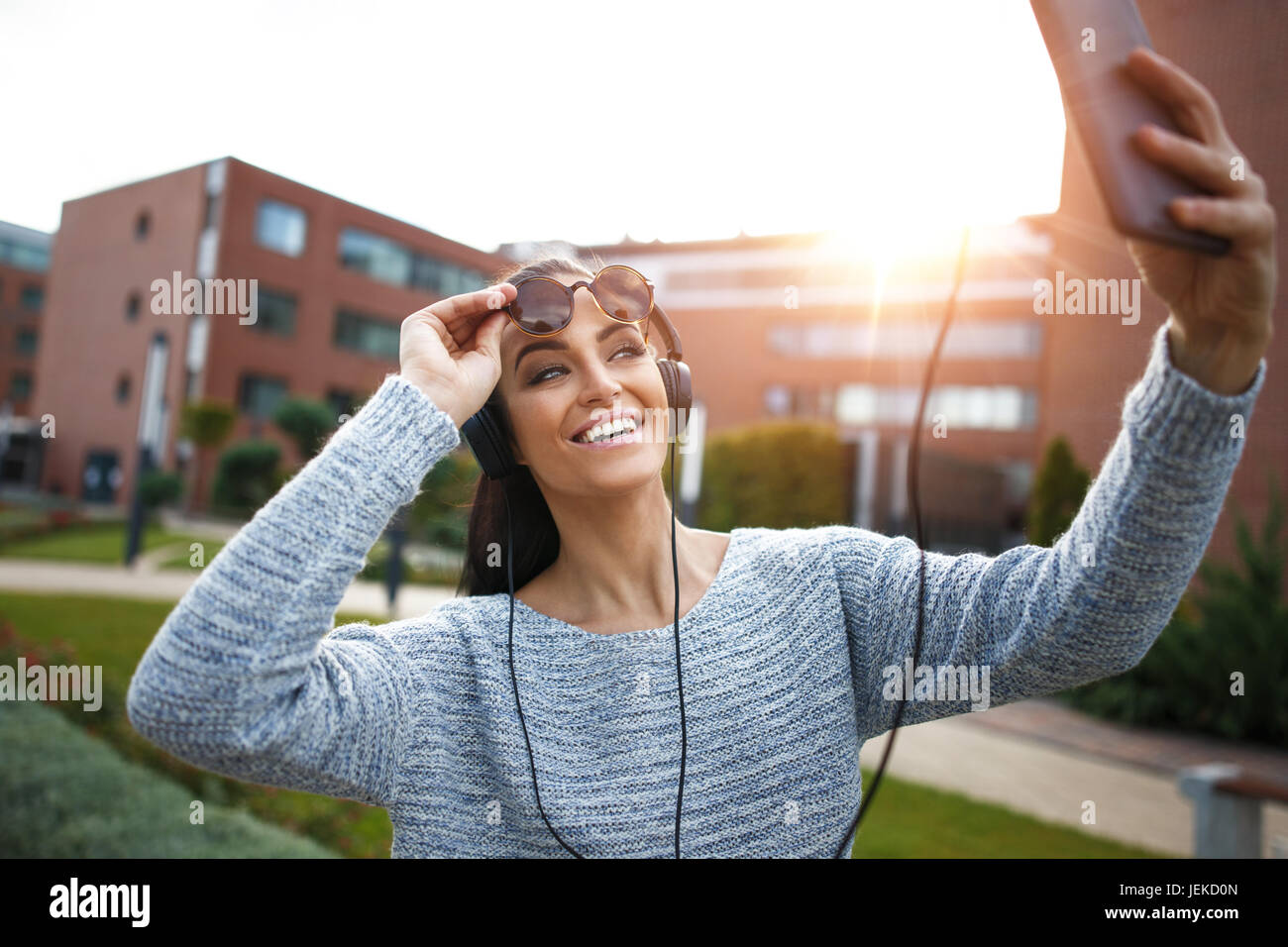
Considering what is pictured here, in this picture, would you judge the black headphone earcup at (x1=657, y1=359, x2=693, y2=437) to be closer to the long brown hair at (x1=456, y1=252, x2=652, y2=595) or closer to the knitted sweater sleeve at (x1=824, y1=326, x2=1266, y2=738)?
the long brown hair at (x1=456, y1=252, x2=652, y2=595)

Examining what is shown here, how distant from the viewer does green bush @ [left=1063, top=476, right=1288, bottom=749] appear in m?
6.63

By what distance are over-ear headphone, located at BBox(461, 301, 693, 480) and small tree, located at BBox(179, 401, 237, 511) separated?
64.9 ft

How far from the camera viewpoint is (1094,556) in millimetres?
1026

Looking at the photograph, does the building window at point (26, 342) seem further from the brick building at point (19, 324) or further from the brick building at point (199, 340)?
the brick building at point (199, 340)

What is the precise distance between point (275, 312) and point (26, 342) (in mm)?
21581

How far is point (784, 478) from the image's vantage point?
1309 cm

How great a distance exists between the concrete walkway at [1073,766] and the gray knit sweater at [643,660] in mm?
3164

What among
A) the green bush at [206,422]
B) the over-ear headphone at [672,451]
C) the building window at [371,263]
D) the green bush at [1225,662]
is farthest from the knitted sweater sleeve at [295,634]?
the building window at [371,263]

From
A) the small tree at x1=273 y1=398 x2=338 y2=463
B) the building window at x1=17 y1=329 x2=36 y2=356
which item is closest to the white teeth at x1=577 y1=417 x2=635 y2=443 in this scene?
the small tree at x1=273 y1=398 x2=338 y2=463

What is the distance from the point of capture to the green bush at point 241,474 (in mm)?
19094

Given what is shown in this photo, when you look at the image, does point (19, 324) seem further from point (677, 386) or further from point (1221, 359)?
point (1221, 359)

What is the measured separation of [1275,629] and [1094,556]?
739 cm
